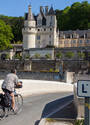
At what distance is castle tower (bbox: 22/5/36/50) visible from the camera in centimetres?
6151

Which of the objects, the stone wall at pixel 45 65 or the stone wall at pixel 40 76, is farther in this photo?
the stone wall at pixel 45 65

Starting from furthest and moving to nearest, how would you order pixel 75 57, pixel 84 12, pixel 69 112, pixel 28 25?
pixel 84 12, pixel 28 25, pixel 75 57, pixel 69 112

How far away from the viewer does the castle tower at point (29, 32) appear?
6151 centimetres

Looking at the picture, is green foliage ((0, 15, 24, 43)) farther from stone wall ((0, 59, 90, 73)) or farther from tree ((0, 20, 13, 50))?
stone wall ((0, 59, 90, 73))

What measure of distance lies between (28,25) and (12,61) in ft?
48.9

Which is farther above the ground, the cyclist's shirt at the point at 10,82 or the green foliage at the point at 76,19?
the green foliage at the point at 76,19

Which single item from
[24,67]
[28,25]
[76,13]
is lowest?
[24,67]

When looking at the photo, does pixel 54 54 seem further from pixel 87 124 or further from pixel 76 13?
pixel 87 124

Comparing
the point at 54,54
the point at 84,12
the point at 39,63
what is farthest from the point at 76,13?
the point at 39,63

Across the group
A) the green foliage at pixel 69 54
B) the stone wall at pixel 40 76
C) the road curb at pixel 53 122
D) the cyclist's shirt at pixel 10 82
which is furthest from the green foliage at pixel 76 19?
the road curb at pixel 53 122

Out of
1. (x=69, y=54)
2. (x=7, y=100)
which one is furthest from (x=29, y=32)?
(x=7, y=100)

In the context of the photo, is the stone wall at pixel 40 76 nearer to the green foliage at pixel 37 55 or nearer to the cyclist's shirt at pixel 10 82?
the cyclist's shirt at pixel 10 82

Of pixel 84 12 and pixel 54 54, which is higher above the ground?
pixel 84 12

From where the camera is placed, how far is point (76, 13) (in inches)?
3250
